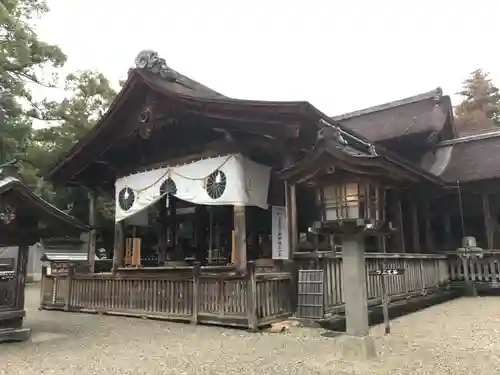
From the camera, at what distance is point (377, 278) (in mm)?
8484

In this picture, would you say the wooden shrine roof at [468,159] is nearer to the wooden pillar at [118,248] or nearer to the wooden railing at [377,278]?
the wooden railing at [377,278]

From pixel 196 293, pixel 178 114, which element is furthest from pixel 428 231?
pixel 178 114

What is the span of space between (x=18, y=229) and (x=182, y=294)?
3.11 meters

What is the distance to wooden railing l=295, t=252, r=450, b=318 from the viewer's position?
7.27 m

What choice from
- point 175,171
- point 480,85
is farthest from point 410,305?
point 480,85

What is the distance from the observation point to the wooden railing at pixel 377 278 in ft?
23.8

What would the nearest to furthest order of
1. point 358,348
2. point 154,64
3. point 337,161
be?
point 358,348
point 337,161
point 154,64

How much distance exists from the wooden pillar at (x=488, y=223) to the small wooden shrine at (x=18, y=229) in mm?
10840

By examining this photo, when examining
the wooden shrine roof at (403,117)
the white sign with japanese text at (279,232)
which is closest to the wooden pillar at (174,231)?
the white sign with japanese text at (279,232)

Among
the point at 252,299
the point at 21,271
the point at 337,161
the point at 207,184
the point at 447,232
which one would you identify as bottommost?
the point at 252,299

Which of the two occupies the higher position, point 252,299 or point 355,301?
point 355,301

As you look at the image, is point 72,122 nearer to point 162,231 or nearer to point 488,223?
point 162,231

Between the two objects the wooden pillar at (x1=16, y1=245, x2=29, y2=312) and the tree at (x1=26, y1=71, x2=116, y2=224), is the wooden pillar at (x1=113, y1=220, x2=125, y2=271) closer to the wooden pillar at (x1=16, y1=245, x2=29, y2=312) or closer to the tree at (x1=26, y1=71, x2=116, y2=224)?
the wooden pillar at (x1=16, y1=245, x2=29, y2=312)

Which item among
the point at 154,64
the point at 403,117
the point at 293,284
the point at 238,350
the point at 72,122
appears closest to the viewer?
the point at 238,350
